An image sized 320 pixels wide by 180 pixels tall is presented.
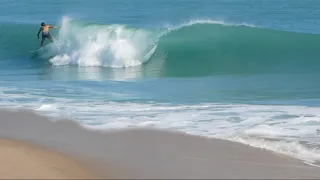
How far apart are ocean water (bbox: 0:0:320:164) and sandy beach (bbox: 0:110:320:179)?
0.36 meters

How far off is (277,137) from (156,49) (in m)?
11.1

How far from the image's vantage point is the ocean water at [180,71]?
812cm

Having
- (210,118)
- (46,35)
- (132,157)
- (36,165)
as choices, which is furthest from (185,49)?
(36,165)

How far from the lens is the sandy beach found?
18.5 ft

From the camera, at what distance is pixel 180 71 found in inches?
609

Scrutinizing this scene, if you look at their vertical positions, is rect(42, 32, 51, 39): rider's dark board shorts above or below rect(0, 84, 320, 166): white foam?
above

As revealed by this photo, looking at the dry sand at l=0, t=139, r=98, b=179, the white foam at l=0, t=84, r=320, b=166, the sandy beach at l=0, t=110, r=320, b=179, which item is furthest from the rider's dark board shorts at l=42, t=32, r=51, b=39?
the dry sand at l=0, t=139, r=98, b=179

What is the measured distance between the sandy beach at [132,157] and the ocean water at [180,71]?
0.36 metres

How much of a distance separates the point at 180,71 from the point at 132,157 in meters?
9.32

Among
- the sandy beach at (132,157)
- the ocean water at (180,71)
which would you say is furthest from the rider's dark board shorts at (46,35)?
the sandy beach at (132,157)

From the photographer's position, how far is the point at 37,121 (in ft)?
27.0

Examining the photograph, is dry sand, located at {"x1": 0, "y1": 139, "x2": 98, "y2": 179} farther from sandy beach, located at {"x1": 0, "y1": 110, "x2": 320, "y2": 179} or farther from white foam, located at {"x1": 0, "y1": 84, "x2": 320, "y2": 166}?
white foam, located at {"x1": 0, "y1": 84, "x2": 320, "y2": 166}

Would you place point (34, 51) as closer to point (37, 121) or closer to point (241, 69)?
point (241, 69)

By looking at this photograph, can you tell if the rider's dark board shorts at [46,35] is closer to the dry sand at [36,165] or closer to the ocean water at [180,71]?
the ocean water at [180,71]
